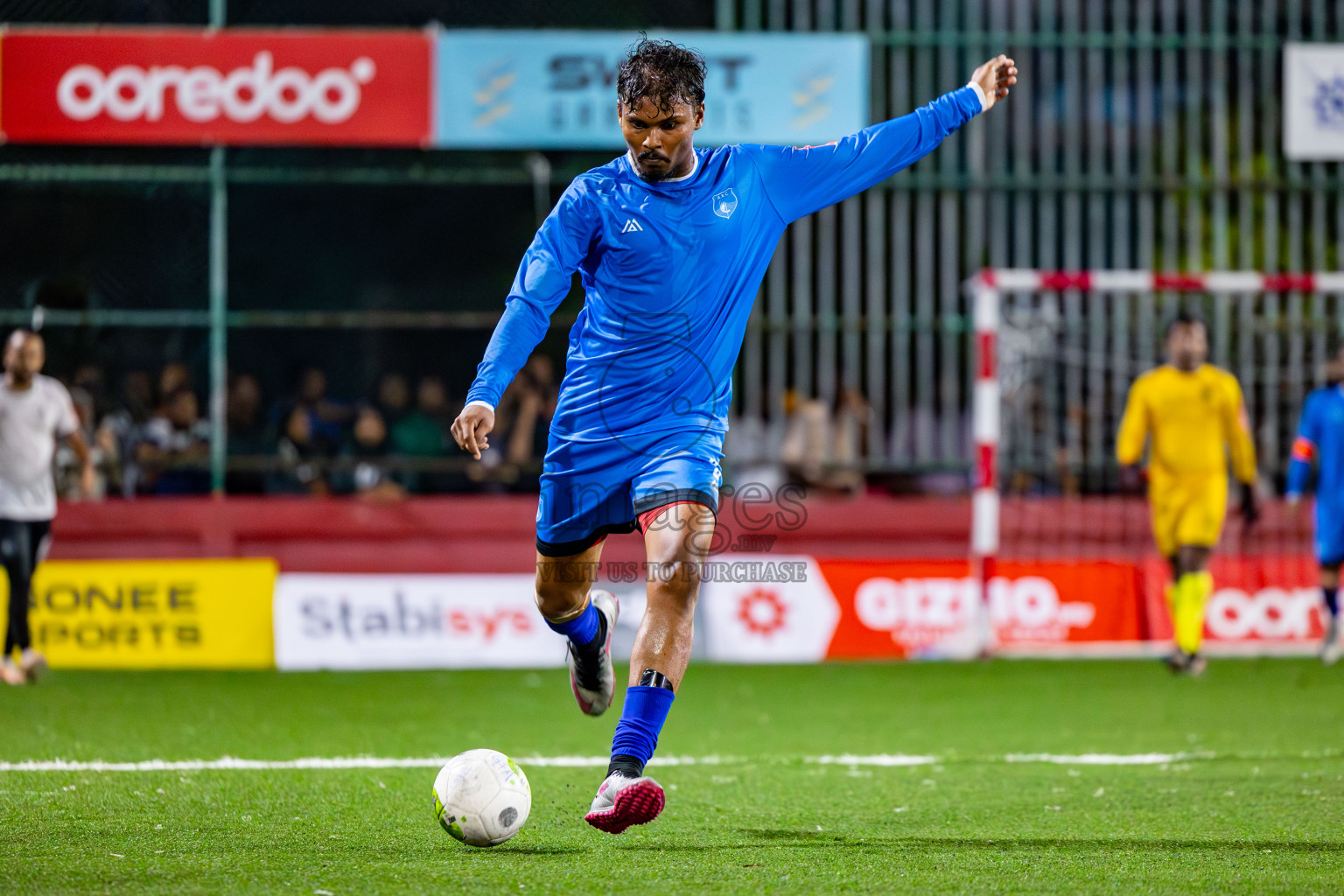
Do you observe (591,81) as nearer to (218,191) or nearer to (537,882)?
(218,191)

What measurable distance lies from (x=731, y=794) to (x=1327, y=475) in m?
6.84

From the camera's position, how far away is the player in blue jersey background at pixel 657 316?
479 centimetres

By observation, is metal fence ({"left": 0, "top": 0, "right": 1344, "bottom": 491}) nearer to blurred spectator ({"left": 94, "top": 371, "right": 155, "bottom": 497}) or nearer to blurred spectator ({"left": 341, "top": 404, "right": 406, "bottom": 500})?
blurred spectator ({"left": 94, "top": 371, "right": 155, "bottom": 497})

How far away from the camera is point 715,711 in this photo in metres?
8.58

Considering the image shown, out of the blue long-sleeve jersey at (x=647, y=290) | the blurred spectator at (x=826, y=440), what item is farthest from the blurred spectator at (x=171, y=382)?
the blue long-sleeve jersey at (x=647, y=290)

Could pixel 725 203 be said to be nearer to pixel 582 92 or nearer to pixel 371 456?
pixel 582 92

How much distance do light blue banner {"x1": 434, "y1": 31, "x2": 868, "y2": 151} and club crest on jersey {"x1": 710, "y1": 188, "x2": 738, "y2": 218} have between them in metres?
7.01

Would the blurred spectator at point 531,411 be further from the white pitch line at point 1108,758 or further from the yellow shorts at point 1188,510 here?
the white pitch line at point 1108,758

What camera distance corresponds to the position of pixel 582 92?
475 inches

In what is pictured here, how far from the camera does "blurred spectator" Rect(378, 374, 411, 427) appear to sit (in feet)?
42.2

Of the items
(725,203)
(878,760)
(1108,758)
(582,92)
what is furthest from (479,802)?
(582,92)

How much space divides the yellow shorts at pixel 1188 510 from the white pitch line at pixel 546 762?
3724 millimetres

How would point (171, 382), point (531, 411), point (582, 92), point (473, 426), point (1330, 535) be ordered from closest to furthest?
point (473, 426)
point (1330, 535)
point (582, 92)
point (171, 382)
point (531, 411)

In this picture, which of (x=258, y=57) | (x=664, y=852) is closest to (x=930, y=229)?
(x=258, y=57)
